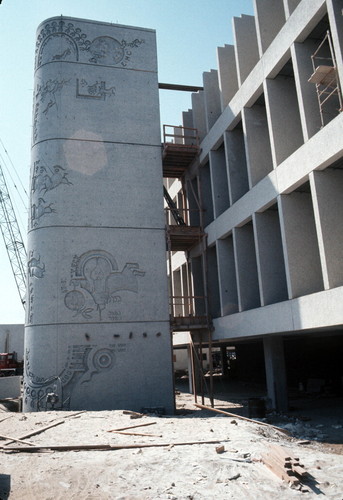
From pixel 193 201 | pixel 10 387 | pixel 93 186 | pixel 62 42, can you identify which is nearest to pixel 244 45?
pixel 193 201

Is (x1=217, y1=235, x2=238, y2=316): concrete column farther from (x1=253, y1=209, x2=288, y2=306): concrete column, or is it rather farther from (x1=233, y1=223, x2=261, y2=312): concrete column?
(x1=253, y1=209, x2=288, y2=306): concrete column

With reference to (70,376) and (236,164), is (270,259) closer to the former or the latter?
(236,164)

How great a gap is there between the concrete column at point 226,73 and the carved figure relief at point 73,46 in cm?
527

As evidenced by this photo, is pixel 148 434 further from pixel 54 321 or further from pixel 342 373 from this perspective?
pixel 342 373

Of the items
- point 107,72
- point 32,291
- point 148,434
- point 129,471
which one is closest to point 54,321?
point 32,291

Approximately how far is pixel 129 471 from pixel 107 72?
67.9 feet

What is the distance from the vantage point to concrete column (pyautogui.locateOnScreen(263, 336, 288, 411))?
18.9m

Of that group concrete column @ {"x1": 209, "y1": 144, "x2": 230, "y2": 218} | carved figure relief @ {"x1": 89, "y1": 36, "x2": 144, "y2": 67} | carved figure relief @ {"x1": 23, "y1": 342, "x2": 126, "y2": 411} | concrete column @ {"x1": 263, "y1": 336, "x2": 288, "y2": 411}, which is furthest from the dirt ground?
carved figure relief @ {"x1": 89, "y1": 36, "x2": 144, "y2": 67}

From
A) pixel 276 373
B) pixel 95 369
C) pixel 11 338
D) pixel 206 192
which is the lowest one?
pixel 276 373

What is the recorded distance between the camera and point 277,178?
661 inches

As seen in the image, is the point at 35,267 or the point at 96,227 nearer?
the point at 35,267

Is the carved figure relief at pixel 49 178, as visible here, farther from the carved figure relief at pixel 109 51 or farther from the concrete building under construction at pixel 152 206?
the carved figure relief at pixel 109 51

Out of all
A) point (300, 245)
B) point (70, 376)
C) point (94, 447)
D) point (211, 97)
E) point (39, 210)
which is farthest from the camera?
point (211, 97)

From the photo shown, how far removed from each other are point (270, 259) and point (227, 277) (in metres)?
4.62
